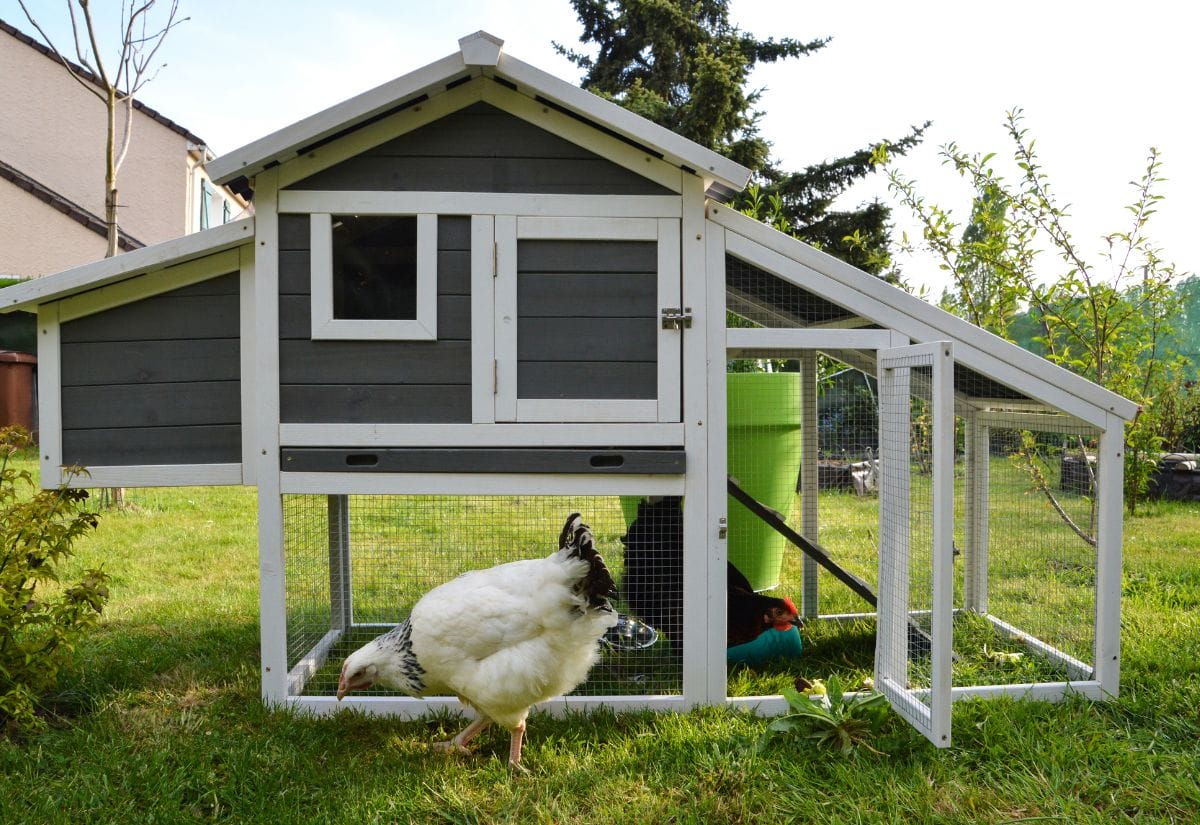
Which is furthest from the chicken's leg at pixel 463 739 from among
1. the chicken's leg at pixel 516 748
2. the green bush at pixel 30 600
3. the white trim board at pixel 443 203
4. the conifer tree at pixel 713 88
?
the conifer tree at pixel 713 88

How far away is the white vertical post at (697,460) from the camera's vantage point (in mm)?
3393

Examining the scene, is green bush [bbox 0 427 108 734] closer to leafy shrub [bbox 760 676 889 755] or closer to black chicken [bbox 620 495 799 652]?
black chicken [bbox 620 495 799 652]

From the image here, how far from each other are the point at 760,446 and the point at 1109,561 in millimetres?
1720

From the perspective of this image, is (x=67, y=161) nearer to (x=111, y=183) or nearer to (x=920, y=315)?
(x=111, y=183)

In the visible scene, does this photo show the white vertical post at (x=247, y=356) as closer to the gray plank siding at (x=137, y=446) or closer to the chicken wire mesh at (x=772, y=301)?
the gray plank siding at (x=137, y=446)

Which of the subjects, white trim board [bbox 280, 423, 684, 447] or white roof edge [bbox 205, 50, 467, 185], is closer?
white roof edge [bbox 205, 50, 467, 185]

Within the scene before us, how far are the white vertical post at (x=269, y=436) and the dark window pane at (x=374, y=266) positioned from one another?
10.3 inches

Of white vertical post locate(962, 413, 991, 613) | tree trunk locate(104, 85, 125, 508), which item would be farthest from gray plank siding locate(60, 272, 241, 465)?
tree trunk locate(104, 85, 125, 508)

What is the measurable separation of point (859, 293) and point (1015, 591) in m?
2.12

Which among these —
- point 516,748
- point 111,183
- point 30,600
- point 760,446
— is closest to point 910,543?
point 760,446

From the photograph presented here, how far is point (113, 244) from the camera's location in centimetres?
752

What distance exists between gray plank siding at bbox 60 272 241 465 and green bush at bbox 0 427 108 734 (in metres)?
0.24

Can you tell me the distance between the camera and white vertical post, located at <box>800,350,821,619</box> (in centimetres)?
467

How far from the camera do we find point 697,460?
3414mm
